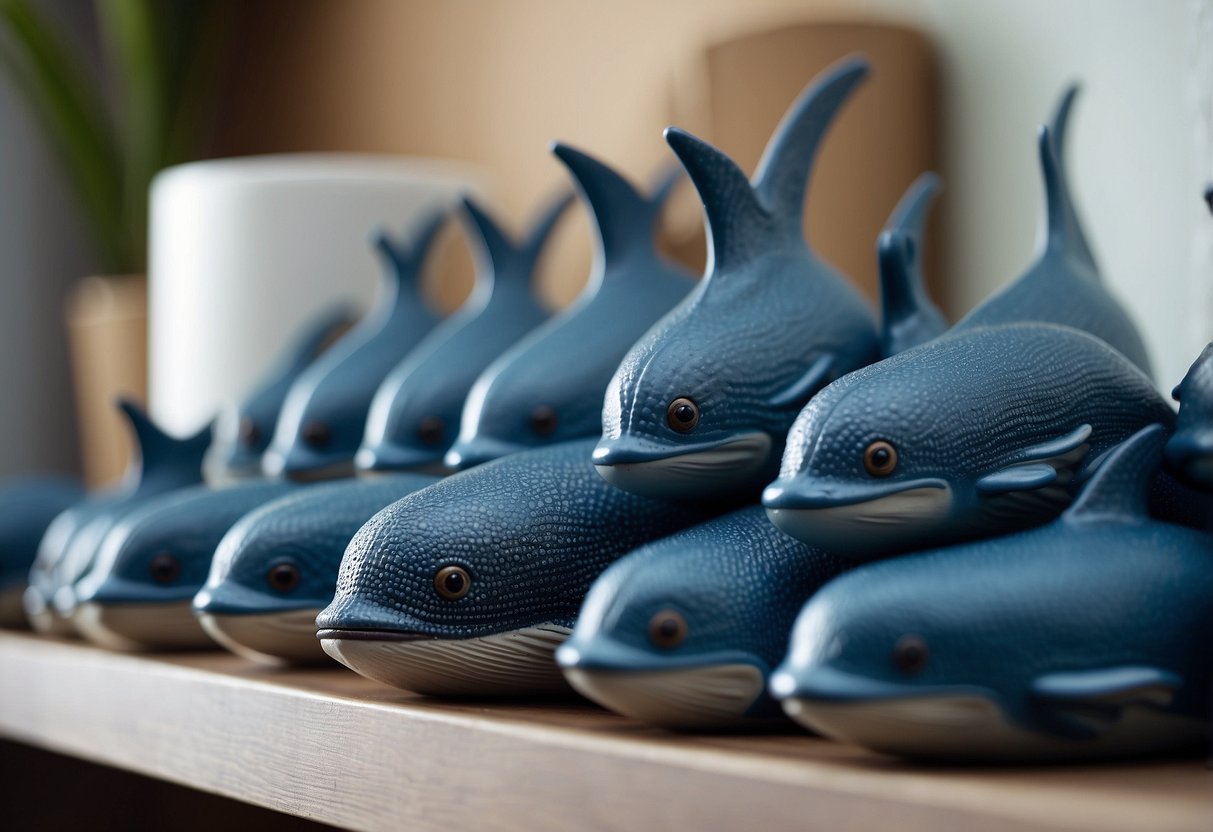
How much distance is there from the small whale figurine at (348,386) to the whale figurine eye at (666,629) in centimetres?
39

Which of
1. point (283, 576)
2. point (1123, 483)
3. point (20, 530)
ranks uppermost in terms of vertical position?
point (1123, 483)

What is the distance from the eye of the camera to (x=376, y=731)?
0.54 m

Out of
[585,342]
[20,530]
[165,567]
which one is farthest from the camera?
[20,530]

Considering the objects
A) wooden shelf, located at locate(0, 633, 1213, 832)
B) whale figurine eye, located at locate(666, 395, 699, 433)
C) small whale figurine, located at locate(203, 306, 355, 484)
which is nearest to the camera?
wooden shelf, located at locate(0, 633, 1213, 832)

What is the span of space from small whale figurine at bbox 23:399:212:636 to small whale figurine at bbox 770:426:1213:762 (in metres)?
0.59

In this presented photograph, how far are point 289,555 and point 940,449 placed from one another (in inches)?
12.7

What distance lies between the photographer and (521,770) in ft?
1.54

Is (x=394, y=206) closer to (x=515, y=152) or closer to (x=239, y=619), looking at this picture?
(x=515, y=152)

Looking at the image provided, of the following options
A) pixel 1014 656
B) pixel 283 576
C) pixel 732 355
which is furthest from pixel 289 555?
pixel 1014 656

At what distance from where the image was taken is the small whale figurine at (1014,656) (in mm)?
397

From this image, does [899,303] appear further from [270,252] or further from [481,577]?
[270,252]

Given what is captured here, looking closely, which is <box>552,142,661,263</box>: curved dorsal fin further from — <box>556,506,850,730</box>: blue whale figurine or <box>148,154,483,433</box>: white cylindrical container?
<box>148,154,483,433</box>: white cylindrical container

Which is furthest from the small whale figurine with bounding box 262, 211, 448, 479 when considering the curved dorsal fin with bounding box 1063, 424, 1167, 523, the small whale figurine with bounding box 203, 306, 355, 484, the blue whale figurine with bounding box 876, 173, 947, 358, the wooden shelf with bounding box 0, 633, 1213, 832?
the curved dorsal fin with bounding box 1063, 424, 1167, 523

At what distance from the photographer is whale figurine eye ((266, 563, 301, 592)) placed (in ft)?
2.16
